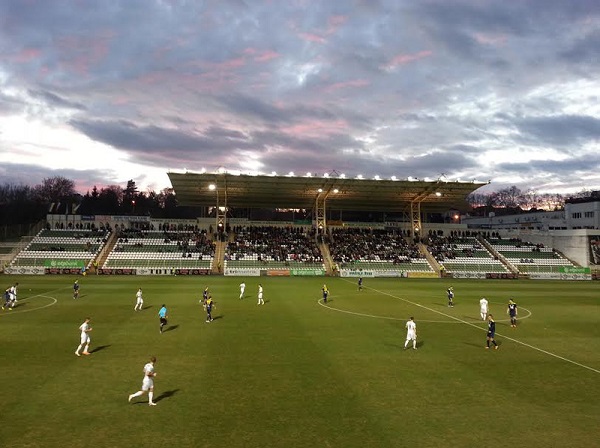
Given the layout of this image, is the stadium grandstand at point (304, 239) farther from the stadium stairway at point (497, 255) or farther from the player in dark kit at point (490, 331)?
the player in dark kit at point (490, 331)

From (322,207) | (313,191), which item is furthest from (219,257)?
(322,207)

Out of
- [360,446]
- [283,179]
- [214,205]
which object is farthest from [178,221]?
[360,446]

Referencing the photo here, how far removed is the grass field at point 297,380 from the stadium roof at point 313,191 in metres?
41.3

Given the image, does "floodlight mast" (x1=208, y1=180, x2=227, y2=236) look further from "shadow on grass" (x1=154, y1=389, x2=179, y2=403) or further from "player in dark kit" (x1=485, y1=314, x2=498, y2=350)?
"shadow on grass" (x1=154, y1=389, x2=179, y2=403)

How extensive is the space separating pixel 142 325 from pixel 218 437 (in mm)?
17168

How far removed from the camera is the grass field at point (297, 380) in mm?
11867

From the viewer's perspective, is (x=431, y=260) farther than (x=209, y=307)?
Yes

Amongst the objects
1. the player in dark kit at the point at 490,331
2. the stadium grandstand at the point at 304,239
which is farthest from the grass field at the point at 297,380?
the stadium grandstand at the point at 304,239

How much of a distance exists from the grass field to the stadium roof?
135ft

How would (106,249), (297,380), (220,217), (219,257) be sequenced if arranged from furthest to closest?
1. (220,217)
2. (219,257)
3. (106,249)
4. (297,380)

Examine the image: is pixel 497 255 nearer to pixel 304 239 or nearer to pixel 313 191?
pixel 304 239

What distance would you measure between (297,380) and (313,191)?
62.8 meters

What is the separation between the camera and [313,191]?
7794cm

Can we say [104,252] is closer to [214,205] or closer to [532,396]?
[214,205]
